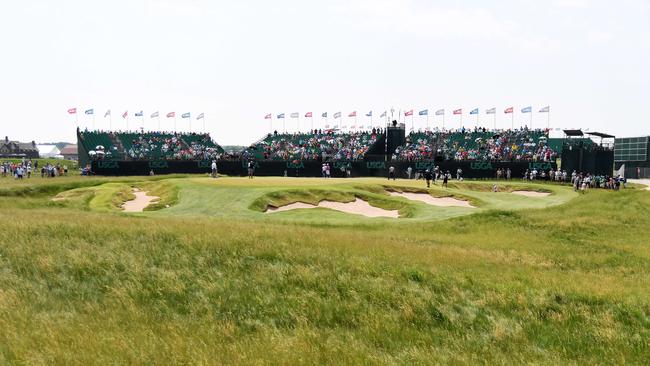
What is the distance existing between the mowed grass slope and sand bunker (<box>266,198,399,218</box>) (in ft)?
49.7

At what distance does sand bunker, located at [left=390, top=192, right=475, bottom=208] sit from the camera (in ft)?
131

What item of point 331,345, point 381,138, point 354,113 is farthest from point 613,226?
point 354,113

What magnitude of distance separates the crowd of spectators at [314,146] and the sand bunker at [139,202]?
117 feet

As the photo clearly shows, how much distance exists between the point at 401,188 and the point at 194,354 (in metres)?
36.4

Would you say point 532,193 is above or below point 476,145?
below

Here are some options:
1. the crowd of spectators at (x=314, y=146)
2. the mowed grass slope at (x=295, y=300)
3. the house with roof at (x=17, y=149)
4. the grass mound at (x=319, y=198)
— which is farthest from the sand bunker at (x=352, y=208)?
the house with roof at (x=17, y=149)

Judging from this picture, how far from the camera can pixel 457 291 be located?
43.2ft

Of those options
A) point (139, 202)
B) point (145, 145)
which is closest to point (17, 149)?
point (145, 145)

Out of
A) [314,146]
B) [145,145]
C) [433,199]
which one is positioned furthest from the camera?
[145,145]

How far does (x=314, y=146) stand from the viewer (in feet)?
286

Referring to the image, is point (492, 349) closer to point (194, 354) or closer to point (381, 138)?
point (194, 354)

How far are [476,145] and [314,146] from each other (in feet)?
86.3

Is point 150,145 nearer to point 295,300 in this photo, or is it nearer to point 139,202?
point 139,202

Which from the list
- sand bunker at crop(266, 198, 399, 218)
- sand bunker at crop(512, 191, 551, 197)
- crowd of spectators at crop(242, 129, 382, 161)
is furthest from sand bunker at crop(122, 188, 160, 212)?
crowd of spectators at crop(242, 129, 382, 161)
